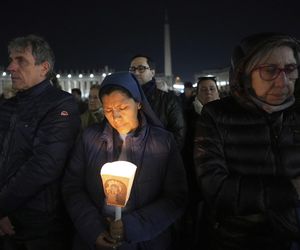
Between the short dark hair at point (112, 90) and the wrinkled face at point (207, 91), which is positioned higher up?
the short dark hair at point (112, 90)

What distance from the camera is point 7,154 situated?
2.87m

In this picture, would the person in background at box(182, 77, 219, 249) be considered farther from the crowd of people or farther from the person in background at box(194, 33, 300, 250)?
the person in background at box(194, 33, 300, 250)

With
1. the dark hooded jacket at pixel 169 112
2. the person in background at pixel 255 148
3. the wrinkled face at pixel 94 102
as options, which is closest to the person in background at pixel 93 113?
the wrinkled face at pixel 94 102

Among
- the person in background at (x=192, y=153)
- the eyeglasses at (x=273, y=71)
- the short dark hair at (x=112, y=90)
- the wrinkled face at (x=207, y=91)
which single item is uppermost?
the eyeglasses at (x=273, y=71)

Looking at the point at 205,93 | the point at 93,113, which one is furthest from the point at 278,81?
the point at 93,113

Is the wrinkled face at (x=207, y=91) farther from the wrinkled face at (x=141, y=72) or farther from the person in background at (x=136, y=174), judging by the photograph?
the person in background at (x=136, y=174)

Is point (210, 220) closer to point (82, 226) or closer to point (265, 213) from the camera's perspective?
point (265, 213)

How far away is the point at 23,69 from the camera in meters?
3.01

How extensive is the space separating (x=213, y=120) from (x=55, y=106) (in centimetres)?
138

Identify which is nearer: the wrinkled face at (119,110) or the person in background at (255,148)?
the person in background at (255,148)

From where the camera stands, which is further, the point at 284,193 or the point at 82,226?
the point at 82,226

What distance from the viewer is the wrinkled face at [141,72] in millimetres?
4924

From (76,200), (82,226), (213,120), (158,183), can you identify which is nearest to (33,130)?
(76,200)

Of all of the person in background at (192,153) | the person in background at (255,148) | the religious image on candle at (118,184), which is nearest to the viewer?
the religious image on candle at (118,184)
